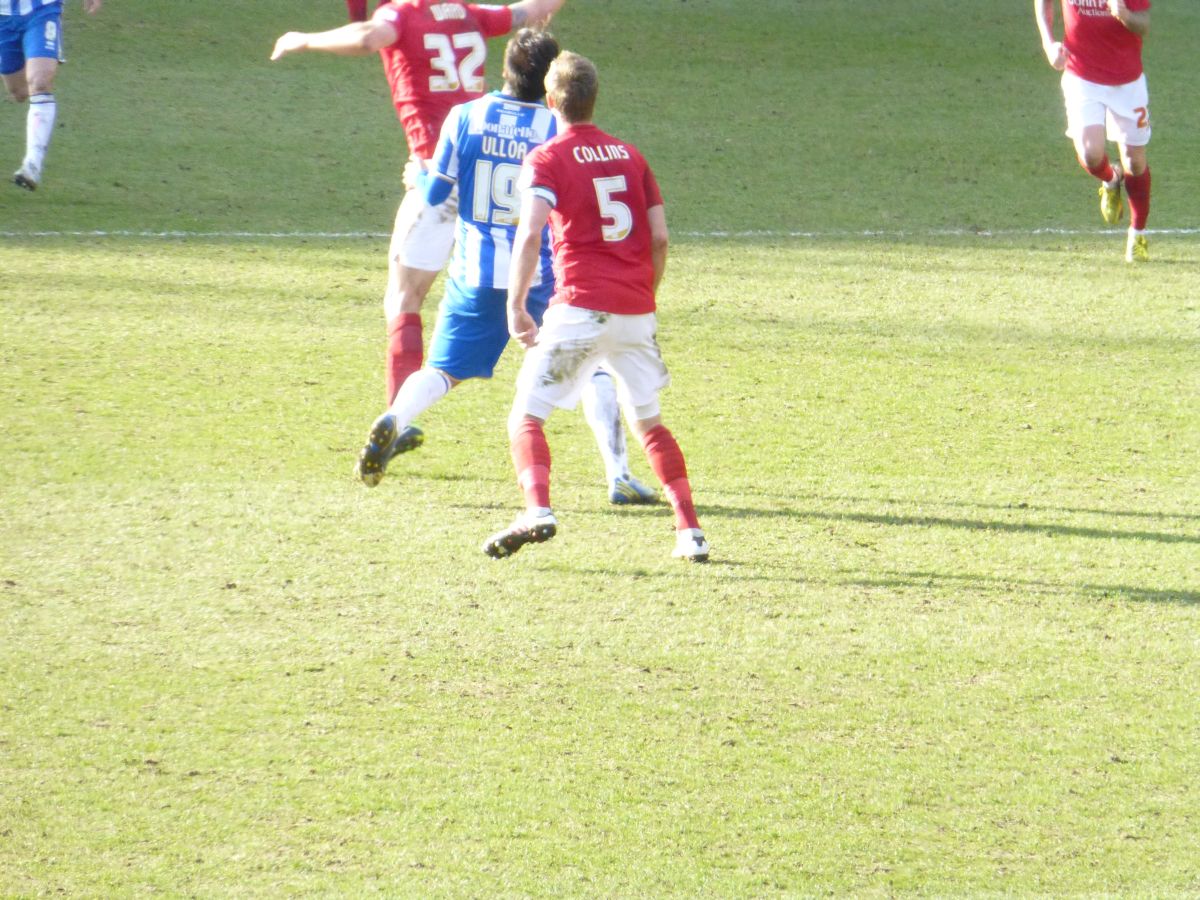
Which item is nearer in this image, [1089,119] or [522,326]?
[522,326]

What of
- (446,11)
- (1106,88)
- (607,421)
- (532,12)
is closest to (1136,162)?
(1106,88)

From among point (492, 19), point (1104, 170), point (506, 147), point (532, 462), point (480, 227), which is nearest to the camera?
point (532, 462)

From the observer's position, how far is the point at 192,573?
18.0 feet

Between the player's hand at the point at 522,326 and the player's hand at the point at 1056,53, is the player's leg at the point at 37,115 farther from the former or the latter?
the player's hand at the point at 522,326

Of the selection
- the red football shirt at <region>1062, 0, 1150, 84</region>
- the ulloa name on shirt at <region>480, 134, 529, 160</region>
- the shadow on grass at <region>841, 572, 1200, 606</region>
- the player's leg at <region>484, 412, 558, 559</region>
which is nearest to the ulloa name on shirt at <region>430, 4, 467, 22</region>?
the ulloa name on shirt at <region>480, 134, 529, 160</region>

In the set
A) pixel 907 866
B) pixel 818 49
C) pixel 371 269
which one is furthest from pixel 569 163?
pixel 818 49

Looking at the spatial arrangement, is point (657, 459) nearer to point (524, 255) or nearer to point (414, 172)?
point (524, 255)

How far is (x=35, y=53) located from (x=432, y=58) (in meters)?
5.39

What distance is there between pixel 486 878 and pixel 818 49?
47.8 feet

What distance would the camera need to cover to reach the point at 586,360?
557cm

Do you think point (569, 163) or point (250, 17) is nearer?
point (569, 163)

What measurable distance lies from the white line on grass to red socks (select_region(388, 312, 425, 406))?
13.5 ft

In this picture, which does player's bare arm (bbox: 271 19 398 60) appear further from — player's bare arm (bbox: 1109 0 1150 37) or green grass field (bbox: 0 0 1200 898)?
player's bare arm (bbox: 1109 0 1150 37)

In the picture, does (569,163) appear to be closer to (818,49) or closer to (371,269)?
(371,269)
